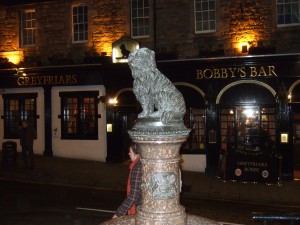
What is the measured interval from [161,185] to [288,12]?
1393cm

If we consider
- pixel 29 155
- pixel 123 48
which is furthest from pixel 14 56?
pixel 29 155

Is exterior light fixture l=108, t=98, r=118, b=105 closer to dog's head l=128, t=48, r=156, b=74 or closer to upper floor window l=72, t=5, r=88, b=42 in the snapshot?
upper floor window l=72, t=5, r=88, b=42

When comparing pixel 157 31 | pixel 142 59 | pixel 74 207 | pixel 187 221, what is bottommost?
pixel 74 207

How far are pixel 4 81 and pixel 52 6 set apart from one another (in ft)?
13.9

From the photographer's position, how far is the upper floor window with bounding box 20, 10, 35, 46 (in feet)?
63.0

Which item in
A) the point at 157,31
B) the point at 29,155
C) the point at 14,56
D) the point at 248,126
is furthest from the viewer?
the point at 14,56

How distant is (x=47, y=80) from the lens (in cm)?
1841

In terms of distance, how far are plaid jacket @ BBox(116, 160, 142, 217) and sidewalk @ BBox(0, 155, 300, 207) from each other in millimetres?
7296

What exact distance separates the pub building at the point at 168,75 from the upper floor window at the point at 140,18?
0.04 metres

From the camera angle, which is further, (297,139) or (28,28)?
(28,28)

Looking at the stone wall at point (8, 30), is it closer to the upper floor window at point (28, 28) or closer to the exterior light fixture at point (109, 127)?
the upper floor window at point (28, 28)

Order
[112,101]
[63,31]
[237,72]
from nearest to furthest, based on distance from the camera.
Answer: [237,72] < [112,101] < [63,31]

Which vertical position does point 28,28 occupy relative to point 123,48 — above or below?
above

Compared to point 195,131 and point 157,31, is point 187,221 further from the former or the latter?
point 157,31
